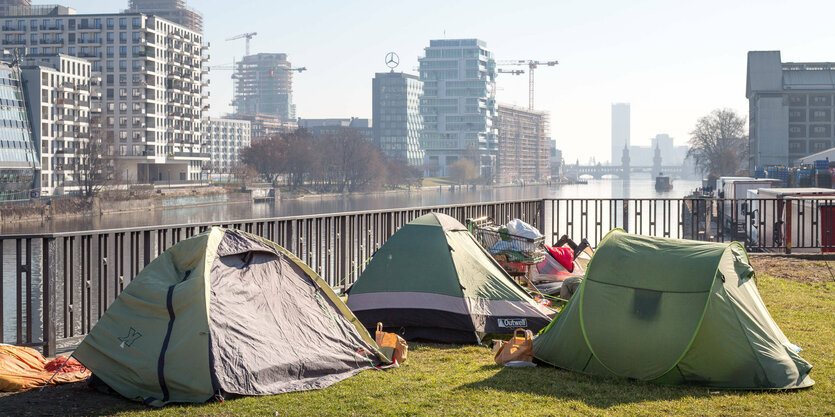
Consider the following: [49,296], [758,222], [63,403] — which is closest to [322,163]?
[758,222]

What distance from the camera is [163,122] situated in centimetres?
11494

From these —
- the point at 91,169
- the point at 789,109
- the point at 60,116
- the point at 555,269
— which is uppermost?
the point at 789,109

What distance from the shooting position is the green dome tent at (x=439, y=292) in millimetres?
9227

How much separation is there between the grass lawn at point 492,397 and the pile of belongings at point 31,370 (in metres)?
0.19

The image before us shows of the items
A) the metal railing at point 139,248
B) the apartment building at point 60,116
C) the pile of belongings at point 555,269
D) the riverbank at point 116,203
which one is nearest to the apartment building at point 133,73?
the apartment building at point 60,116

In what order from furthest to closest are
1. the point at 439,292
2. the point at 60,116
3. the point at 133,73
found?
the point at 133,73 < the point at 60,116 < the point at 439,292

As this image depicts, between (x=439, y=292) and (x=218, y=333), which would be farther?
(x=439, y=292)

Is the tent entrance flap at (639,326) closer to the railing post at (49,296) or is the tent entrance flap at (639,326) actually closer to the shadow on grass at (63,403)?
the shadow on grass at (63,403)

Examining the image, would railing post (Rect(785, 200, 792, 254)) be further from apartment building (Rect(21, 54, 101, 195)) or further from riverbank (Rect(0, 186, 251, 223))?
apartment building (Rect(21, 54, 101, 195))

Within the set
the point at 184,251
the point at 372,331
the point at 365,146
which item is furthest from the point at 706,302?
the point at 365,146

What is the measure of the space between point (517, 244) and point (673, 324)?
4.62 metres

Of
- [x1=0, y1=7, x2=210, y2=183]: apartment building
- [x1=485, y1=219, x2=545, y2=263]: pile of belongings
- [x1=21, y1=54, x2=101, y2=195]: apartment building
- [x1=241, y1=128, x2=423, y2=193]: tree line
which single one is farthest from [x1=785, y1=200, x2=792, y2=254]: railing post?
[x1=241, y1=128, x2=423, y2=193]: tree line

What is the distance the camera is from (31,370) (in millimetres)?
7266

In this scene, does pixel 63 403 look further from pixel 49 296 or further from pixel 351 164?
pixel 351 164
